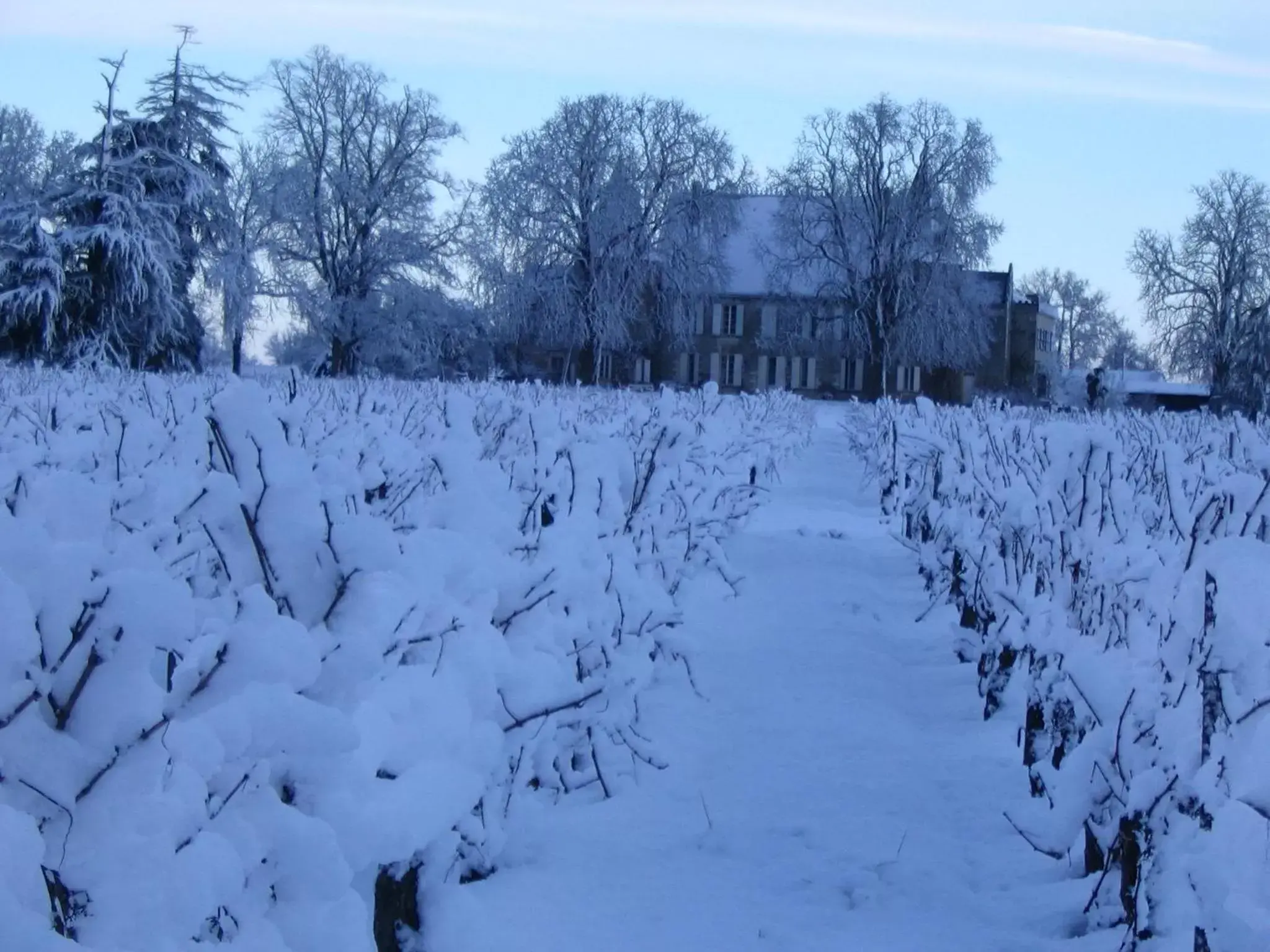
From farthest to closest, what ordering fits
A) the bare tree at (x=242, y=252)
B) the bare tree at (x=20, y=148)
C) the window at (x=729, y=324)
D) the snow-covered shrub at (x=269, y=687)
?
the window at (x=729, y=324), the bare tree at (x=20, y=148), the bare tree at (x=242, y=252), the snow-covered shrub at (x=269, y=687)

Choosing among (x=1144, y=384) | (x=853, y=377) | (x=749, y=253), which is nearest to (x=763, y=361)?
(x=853, y=377)

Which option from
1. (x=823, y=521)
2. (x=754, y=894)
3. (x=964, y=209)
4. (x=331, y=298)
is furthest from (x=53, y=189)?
(x=754, y=894)

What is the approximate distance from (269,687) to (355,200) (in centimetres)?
3526

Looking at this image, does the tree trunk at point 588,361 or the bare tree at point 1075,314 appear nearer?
the tree trunk at point 588,361

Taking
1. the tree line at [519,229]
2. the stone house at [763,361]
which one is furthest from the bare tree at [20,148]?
the stone house at [763,361]

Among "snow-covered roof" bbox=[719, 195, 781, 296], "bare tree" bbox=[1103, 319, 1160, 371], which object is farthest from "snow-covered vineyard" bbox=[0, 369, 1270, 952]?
"bare tree" bbox=[1103, 319, 1160, 371]

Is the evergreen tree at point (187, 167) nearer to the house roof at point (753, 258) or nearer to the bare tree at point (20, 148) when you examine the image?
the bare tree at point (20, 148)

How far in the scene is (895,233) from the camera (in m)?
37.6

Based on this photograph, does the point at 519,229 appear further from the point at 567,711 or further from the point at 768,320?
the point at 567,711

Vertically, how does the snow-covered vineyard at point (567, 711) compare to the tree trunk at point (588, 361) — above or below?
below

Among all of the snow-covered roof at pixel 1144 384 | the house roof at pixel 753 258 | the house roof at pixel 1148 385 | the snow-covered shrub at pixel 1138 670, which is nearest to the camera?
the snow-covered shrub at pixel 1138 670

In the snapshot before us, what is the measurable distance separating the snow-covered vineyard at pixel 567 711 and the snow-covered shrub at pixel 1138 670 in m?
0.01

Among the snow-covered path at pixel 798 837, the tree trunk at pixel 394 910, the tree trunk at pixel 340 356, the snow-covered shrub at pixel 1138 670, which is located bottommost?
the snow-covered path at pixel 798 837

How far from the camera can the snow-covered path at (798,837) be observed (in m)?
3.10
